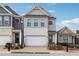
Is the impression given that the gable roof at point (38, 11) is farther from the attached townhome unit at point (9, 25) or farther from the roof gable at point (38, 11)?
the attached townhome unit at point (9, 25)

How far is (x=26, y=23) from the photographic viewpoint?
28344 millimetres

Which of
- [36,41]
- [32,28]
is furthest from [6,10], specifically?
[36,41]

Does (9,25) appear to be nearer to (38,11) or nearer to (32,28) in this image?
(32,28)

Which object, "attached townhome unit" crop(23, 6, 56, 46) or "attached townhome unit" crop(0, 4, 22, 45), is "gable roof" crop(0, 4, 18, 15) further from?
"attached townhome unit" crop(23, 6, 56, 46)

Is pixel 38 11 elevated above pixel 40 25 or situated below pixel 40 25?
above

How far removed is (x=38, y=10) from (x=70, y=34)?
0.53m

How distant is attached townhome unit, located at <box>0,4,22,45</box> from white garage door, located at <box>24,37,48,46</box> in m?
0.11

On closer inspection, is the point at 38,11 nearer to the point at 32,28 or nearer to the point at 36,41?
the point at 32,28

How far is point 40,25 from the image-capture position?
28344mm

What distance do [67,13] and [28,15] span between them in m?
0.52

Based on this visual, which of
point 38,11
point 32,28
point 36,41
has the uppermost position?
point 38,11

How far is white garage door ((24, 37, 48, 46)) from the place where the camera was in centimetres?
2834

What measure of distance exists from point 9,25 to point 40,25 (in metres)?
0.41

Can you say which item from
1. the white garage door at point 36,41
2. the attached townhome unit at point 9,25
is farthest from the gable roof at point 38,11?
the white garage door at point 36,41
